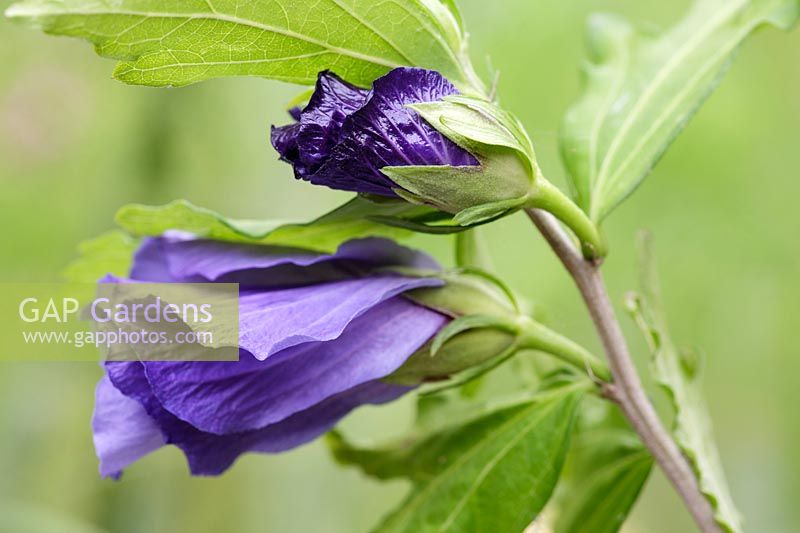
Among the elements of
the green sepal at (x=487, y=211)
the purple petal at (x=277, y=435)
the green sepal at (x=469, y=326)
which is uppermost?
the green sepal at (x=487, y=211)

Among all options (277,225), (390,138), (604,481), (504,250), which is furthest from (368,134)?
(504,250)

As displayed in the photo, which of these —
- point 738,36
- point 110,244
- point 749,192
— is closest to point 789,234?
point 749,192

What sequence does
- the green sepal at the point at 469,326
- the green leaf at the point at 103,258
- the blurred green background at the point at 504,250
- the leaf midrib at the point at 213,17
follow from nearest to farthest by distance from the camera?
the leaf midrib at the point at 213,17, the green sepal at the point at 469,326, the green leaf at the point at 103,258, the blurred green background at the point at 504,250

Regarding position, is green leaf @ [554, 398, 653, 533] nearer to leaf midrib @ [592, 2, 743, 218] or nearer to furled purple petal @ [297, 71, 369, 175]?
leaf midrib @ [592, 2, 743, 218]

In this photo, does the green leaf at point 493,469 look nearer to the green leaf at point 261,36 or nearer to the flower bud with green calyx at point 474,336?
the flower bud with green calyx at point 474,336

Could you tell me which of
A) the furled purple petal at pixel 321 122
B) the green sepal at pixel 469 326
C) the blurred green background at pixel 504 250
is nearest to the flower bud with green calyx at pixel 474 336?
the green sepal at pixel 469 326

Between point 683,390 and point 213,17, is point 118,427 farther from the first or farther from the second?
point 683,390

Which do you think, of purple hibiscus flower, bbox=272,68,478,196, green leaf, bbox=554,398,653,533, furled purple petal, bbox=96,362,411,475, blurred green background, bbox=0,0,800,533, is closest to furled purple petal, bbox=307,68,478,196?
purple hibiscus flower, bbox=272,68,478,196
